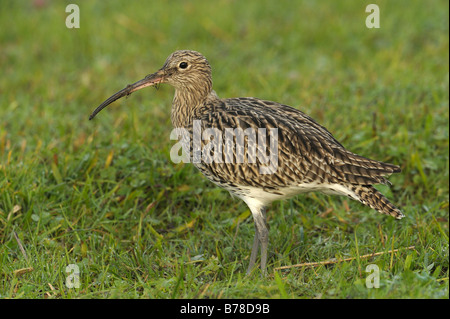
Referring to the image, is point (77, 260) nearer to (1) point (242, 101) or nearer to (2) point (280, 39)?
(1) point (242, 101)

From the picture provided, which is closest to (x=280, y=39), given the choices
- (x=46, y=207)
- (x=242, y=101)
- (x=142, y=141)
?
(x=142, y=141)

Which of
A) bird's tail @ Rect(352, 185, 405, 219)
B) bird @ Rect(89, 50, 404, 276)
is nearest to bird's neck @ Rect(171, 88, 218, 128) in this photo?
A: bird @ Rect(89, 50, 404, 276)

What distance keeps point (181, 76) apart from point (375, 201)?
2.01 m

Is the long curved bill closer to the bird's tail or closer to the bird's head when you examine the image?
the bird's head

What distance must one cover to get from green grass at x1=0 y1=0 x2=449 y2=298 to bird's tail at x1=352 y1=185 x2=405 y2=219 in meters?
0.36

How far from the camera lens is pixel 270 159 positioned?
5109 millimetres

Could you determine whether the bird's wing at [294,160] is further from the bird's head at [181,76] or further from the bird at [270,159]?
the bird's head at [181,76]

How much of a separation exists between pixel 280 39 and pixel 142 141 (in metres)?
4.50

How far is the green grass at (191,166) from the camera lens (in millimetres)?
5035

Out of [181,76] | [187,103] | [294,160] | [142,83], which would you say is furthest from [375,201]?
[142,83]

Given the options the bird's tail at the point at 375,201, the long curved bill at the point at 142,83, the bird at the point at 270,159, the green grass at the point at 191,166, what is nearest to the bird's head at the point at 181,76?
the long curved bill at the point at 142,83

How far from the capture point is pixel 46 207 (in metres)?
5.86

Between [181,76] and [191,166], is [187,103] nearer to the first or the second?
[181,76]

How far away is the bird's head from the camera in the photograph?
5.58 m
